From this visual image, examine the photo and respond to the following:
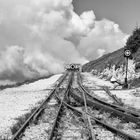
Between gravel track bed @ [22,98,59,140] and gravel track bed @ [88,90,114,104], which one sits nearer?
gravel track bed @ [22,98,59,140]

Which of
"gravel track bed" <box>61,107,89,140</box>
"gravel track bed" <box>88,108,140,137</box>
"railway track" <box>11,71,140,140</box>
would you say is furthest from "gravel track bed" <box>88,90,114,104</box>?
"gravel track bed" <box>61,107,89,140</box>

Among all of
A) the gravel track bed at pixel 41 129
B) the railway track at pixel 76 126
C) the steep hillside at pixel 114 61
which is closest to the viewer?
the railway track at pixel 76 126

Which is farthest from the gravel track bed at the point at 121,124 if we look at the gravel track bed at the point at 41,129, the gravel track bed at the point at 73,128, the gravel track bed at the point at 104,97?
the gravel track bed at the point at 104,97

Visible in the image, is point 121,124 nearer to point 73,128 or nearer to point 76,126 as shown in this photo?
point 76,126

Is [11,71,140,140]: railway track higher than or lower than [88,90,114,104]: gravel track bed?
lower

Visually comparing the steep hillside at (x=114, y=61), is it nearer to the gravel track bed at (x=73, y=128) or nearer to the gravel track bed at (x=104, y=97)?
the gravel track bed at (x=104, y=97)

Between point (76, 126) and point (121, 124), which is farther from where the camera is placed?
point (121, 124)

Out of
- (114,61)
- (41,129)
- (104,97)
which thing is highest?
(114,61)

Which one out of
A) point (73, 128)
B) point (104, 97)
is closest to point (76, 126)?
point (73, 128)

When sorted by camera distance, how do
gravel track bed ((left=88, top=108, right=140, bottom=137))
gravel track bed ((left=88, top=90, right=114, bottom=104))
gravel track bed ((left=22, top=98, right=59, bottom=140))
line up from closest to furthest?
gravel track bed ((left=22, top=98, right=59, bottom=140)) → gravel track bed ((left=88, top=108, right=140, bottom=137)) → gravel track bed ((left=88, top=90, right=114, bottom=104))

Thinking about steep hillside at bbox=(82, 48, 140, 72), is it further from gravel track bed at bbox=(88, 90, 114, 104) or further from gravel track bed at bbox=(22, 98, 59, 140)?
gravel track bed at bbox=(22, 98, 59, 140)

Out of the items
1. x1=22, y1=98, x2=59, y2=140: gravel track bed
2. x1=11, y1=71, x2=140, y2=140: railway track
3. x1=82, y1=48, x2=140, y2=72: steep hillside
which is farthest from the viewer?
x1=82, y1=48, x2=140, y2=72: steep hillside

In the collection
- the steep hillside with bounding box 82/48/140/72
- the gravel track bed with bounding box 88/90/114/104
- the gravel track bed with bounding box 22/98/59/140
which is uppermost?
the steep hillside with bounding box 82/48/140/72

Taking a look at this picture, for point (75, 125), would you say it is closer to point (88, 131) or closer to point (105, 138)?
point (88, 131)
